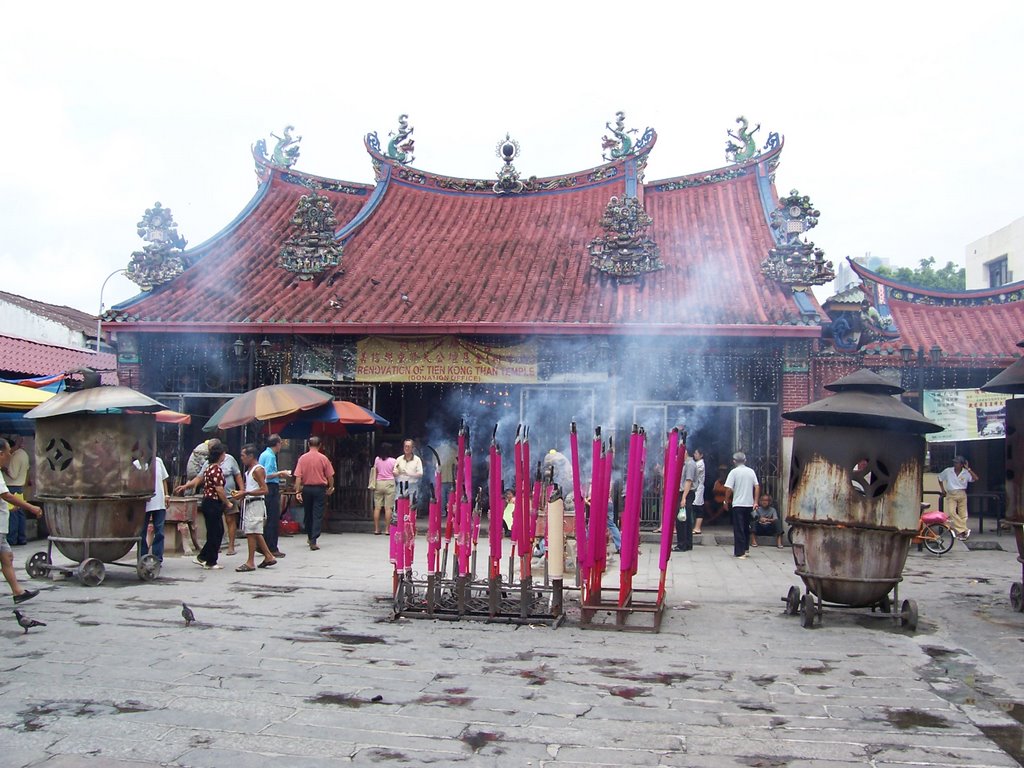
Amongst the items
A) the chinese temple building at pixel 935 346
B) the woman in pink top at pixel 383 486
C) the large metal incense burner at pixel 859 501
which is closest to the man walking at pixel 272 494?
the woman in pink top at pixel 383 486

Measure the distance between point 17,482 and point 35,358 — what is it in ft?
16.5

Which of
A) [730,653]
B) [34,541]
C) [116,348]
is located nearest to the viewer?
[730,653]

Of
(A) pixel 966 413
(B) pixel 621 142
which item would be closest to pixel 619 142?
→ (B) pixel 621 142

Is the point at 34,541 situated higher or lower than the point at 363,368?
lower

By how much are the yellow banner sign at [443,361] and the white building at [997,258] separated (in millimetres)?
15659

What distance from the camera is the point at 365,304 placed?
1490cm

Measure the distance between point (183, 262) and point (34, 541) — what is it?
213 inches

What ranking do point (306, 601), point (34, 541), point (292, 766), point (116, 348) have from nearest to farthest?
point (292, 766), point (306, 601), point (34, 541), point (116, 348)

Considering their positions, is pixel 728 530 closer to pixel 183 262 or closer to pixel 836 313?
pixel 836 313

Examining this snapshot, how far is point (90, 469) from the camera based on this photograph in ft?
29.1

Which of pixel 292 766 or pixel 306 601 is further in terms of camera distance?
pixel 306 601

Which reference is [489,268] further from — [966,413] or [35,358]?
[35,358]

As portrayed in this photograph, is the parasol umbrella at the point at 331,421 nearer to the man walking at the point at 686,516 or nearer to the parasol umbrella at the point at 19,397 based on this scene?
the parasol umbrella at the point at 19,397

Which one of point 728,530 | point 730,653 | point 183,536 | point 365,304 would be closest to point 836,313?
point 728,530
